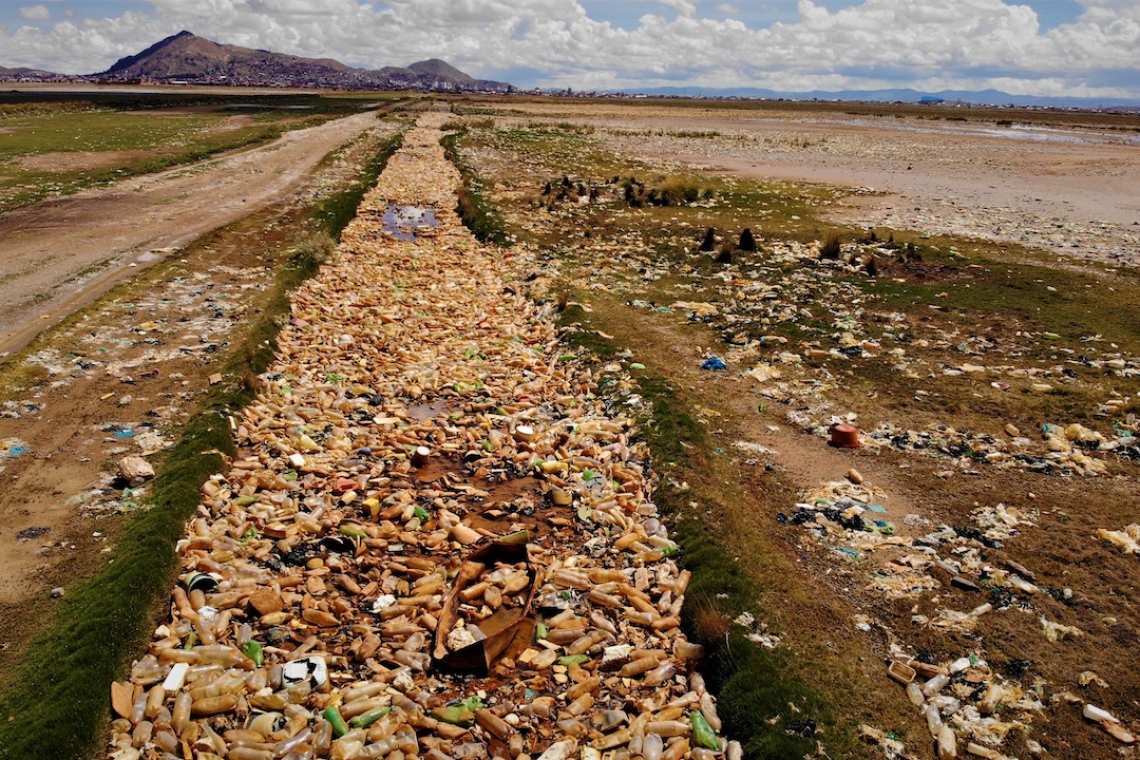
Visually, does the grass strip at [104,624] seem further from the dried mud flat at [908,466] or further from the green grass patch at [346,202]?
the green grass patch at [346,202]

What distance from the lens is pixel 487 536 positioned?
709 cm

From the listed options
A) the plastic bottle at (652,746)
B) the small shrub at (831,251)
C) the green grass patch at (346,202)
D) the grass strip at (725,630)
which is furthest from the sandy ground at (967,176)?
the plastic bottle at (652,746)

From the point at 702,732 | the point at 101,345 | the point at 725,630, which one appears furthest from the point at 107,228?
the point at 702,732

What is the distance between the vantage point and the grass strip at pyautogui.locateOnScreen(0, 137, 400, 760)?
4.54 m

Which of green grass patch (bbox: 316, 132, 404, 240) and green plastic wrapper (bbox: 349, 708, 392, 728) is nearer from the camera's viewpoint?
green plastic wrapper (bbox: 349, 708, 392, 728)

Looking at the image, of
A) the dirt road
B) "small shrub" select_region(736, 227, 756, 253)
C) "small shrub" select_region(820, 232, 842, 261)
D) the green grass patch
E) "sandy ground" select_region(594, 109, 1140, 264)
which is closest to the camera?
the dirt road

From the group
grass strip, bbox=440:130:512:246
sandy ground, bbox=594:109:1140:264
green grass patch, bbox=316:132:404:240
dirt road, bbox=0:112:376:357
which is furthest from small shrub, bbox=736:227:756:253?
dirt road, bbox=0:112:376:357

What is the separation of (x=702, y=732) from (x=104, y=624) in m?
4.69

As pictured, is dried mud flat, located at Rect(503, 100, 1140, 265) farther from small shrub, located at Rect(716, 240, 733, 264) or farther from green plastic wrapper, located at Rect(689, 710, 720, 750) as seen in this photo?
green plastic wrapper, located at Rect(689, 710, 720, 750)

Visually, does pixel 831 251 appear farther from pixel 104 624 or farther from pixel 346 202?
pixel 104 624

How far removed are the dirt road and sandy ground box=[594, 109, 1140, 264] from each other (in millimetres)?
20653

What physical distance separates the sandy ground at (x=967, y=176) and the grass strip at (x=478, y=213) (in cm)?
1165

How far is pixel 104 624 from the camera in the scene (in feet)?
17.5

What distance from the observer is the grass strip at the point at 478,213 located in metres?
19.6
